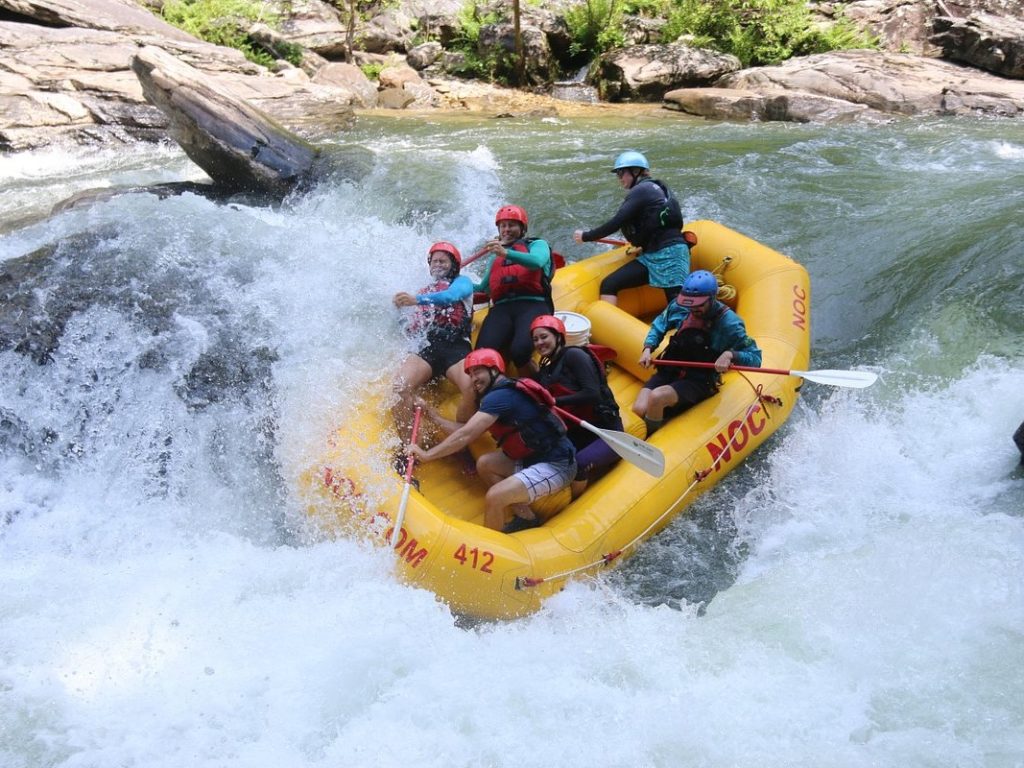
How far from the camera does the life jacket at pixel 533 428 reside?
4109 millimetres

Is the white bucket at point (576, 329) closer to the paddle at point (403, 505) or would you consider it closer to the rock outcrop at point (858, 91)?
the paddle at point (403, 505)

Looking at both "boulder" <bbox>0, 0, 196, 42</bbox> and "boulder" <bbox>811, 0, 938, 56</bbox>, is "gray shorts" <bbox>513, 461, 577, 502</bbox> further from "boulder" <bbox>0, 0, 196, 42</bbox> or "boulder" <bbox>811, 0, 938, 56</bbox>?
"boulder" <bbox>811, 0, 938, 56</bbox>

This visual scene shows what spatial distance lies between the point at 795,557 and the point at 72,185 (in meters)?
8.36

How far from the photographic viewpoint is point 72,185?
8812 millimetres

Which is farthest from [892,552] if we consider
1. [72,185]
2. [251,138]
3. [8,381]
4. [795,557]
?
[72,185]

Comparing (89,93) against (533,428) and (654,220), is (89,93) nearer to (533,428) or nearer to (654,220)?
(654,220)

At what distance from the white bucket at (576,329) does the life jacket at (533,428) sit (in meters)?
0.73

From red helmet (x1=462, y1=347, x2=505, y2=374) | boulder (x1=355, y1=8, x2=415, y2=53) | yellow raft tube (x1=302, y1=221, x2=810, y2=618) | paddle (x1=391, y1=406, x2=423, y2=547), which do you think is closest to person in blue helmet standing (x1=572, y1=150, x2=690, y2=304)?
yellow raft tube (x1=302, y1=221, x2=810, y2=618)

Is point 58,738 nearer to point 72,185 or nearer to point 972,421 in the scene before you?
point 972,421

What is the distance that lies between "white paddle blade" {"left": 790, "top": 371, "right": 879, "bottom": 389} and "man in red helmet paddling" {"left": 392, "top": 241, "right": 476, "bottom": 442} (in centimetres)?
193

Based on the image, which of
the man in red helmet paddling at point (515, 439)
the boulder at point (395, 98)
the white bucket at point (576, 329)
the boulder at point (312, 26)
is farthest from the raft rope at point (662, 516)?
the boulder at point (312, 26)

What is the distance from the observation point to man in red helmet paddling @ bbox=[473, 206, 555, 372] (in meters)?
4.87

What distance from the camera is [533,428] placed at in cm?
414

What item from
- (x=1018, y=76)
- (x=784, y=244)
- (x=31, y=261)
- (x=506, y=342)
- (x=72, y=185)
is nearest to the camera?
(x=506, y=342)
